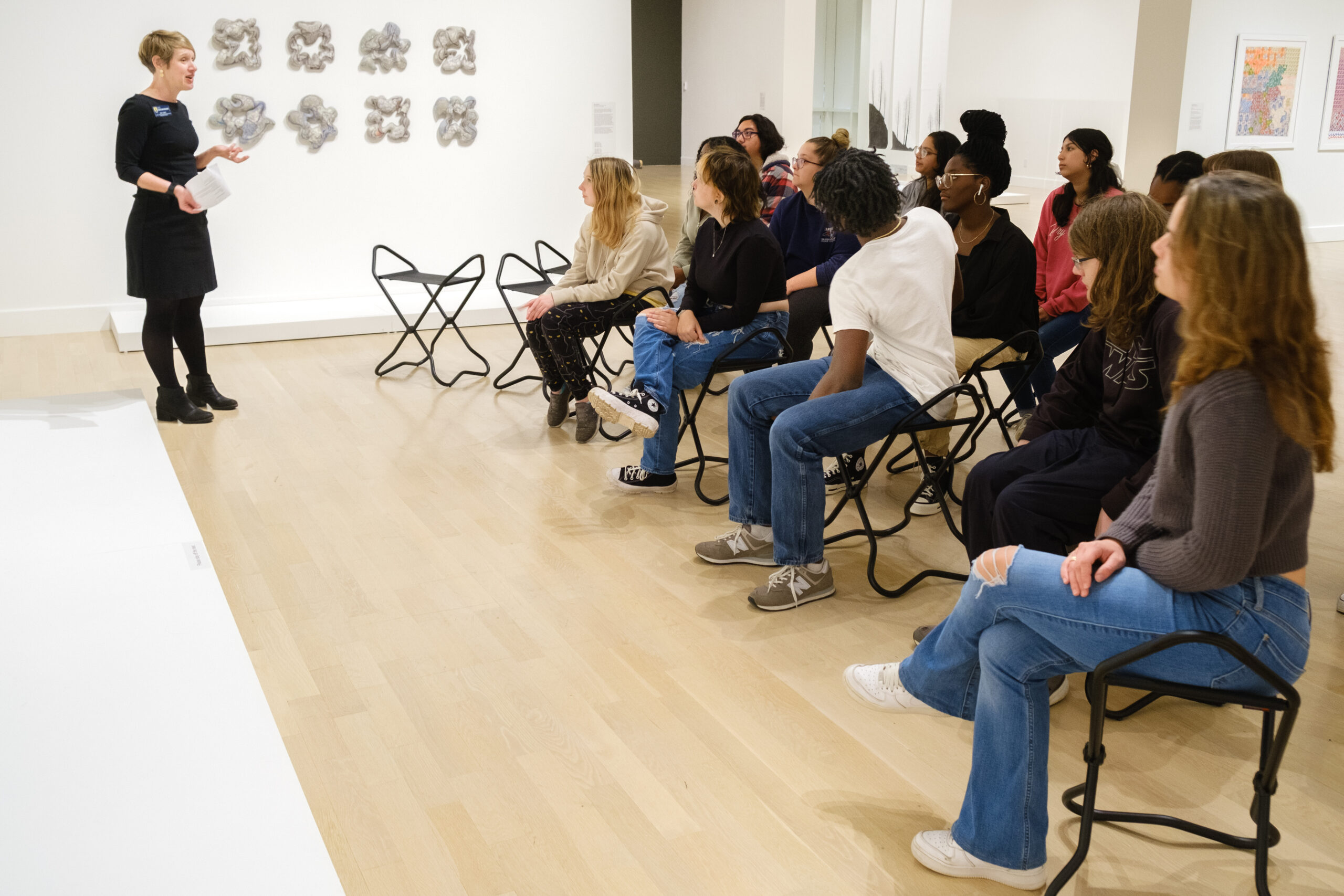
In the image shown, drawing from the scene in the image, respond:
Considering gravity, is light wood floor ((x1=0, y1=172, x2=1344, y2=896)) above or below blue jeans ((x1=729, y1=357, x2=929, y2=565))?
below

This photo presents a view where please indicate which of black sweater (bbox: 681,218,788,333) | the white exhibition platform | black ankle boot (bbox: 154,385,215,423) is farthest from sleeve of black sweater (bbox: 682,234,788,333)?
black ankle boot (bbox: 154,385,215,423)

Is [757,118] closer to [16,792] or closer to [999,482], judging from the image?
[999,482]

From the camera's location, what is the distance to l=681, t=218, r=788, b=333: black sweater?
4.01 m

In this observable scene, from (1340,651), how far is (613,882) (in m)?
2.08

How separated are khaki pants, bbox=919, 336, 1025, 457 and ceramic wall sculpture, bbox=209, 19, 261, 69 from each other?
523cm

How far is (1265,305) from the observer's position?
167 cm

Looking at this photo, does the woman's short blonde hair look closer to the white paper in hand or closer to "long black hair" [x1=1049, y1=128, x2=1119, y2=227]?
the white paper in hand

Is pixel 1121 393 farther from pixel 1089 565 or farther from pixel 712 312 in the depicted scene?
pixel 712 312

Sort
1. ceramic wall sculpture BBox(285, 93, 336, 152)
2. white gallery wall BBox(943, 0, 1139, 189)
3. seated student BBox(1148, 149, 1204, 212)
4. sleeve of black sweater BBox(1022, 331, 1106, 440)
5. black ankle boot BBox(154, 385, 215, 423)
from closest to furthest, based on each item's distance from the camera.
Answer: sleeve of black sweater BBox(1022, 331, 1106, 440) < seated student BBox(1148, 149, 1204, 212) < black ankle boot BBox(154, 385, 215, 423) < ceramic wall sculpture BBox(285, 93, 336, 152) < white gallery wall BBox(943, 0, 1139, 189)

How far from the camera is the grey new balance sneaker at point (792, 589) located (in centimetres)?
324

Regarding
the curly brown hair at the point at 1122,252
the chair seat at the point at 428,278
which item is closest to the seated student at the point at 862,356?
the curly brown hair at the point at 1122,252

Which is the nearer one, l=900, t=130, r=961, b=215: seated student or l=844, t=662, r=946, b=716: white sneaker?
l=844, t=662, r=946, b=716: white sneaker

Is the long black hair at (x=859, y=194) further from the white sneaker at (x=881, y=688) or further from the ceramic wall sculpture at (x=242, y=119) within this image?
the ceramic wall sculpture at (x=242, y=119)

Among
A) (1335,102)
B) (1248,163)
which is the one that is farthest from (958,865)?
(1335,102)
